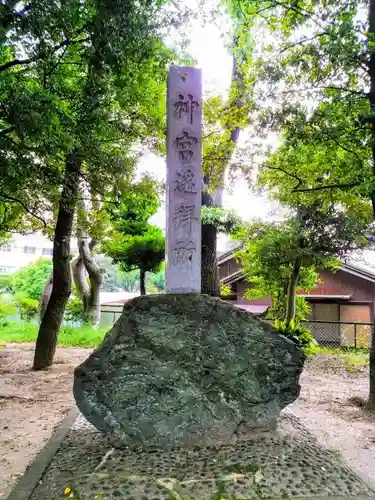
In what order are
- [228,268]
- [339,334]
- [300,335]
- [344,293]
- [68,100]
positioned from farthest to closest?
[228,268] → [344,293] → [339,334] → [300,335] → [68,100]

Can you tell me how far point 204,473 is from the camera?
3299 millimetres

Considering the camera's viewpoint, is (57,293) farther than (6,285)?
No

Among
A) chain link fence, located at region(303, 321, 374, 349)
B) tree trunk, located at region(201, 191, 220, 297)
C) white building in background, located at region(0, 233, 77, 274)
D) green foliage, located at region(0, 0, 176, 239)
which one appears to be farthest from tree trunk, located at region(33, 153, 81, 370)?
white building in background, located at region(0, 233, 77, 274)

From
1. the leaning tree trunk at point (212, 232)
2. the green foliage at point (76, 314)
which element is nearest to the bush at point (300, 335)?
the leaning tree trunk at point (212, 232)

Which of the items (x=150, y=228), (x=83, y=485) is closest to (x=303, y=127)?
(x=83, y=485)

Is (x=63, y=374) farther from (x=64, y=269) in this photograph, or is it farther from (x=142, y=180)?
(x=142, y=180)

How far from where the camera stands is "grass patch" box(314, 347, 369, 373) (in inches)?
349

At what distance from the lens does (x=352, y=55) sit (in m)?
4.84

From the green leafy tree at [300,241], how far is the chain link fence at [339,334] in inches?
114

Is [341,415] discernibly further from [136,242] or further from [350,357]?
[136,242]

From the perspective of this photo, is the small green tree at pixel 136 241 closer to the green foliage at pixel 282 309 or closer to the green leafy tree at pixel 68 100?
the green leafy tree at pixel 68 100

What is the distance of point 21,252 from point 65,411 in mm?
30087

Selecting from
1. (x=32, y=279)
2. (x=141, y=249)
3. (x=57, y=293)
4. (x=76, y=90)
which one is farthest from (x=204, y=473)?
(x=32, y=279)

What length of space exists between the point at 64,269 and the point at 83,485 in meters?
5.72
